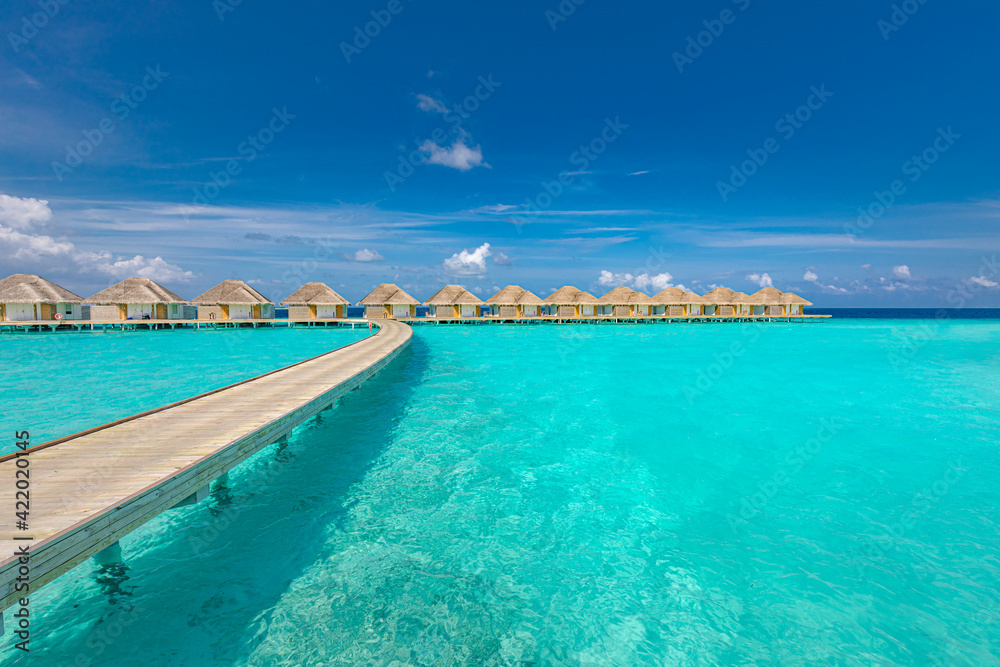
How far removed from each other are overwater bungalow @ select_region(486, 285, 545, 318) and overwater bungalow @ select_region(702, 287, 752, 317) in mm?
19282

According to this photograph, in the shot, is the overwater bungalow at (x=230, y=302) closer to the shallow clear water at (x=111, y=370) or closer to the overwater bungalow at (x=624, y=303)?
the shallow clear water at (x=111, y=370)

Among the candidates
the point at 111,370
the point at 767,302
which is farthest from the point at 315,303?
the point at 767,302

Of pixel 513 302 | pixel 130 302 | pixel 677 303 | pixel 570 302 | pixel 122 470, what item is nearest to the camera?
pixel 122 470

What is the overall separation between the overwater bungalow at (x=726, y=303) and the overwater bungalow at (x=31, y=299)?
178 ft

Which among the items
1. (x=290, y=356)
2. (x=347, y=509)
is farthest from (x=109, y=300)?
(x=347, y=509)

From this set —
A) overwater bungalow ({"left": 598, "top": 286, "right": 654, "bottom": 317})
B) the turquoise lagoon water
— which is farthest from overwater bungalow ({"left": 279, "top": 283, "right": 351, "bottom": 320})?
the turquoise lagoon water

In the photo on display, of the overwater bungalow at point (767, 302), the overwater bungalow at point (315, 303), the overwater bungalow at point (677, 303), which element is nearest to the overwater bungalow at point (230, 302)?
the overwater bungalow at point (315, 303)

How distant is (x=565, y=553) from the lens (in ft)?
14.2

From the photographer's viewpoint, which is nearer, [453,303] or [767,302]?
[453,303]

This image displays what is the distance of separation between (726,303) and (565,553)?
156ft

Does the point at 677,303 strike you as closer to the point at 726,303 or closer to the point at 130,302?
the point at 726,303

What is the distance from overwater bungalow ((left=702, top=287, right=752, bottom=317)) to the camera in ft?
149

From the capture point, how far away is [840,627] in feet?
11.1

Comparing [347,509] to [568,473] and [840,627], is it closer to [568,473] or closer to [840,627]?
[568,473]
